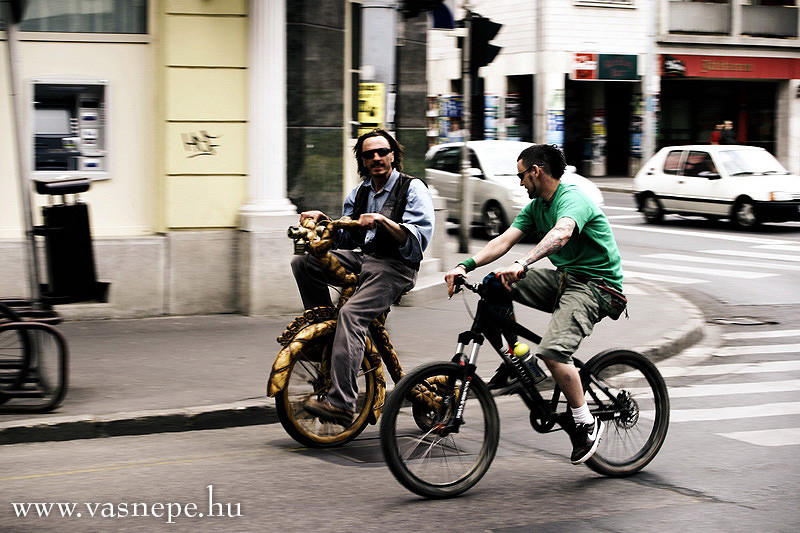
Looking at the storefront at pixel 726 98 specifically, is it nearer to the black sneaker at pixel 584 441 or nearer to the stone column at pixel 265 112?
the stone column at pixel 265 112

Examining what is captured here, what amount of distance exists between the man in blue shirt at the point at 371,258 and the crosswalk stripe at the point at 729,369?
3.47 m

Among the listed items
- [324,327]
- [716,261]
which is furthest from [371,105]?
[716,261]

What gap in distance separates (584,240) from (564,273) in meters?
0.19

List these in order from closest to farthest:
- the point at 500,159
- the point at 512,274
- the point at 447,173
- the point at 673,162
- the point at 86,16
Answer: the point at 512,274
the point at 86,16
the point at 500,159
the point at 447,173
the point at 673,162

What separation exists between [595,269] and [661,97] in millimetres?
34472

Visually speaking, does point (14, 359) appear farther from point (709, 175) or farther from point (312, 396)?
point (709, 175)

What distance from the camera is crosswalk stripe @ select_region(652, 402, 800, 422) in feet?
22.9

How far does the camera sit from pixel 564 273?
5.53m

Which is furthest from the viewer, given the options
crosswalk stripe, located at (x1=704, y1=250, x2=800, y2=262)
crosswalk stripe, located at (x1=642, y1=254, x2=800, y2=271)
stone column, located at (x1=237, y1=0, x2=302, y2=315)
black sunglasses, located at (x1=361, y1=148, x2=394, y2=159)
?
crosswalk stripe, located at (x1=704, y1=250, x2=800, y2=262)

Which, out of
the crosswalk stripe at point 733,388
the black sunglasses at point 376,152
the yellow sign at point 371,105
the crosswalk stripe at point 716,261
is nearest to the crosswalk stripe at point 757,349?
the crosswalk stripe at point 733,388

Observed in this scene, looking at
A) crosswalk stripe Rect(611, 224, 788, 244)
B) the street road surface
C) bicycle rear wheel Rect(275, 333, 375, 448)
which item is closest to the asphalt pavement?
the street road surface

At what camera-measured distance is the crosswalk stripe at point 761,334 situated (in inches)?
414

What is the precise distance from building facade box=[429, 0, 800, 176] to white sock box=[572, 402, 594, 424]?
102 feet

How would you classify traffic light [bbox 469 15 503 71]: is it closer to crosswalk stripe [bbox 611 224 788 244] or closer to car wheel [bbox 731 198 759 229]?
crosswalk stripe [bbox 611 224 788 244]
